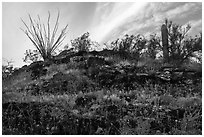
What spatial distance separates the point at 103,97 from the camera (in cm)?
1017

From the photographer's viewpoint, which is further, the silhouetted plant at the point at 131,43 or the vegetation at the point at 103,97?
the silhouetted plant at the point at 131,43

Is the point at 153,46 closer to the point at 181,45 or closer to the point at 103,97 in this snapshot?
the point at 181,45

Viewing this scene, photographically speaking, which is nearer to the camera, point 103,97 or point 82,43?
point 103,97

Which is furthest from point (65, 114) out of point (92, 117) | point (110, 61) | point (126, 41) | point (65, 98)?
point (126, 41)

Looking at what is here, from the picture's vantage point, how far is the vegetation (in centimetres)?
780

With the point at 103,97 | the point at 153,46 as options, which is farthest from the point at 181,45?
the point at 103,97

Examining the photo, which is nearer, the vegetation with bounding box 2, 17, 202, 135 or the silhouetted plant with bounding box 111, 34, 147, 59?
the vegetation with bounding box 2, 17, 202, 135

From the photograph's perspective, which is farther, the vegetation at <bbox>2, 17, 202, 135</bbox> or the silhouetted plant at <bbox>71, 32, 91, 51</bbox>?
the silhouetted plant at <bbox>71, 32, 91, 51</bbox>

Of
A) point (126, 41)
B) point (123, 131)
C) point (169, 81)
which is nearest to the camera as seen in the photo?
point (123, 131)

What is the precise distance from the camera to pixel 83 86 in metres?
11.9

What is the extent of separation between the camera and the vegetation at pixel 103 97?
7.80 metres

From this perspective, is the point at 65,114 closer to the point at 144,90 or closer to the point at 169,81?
the point at 144,90

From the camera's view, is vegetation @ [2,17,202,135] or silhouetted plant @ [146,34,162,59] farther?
silhouetted plant @ [146,34,162,59]

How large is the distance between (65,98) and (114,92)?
5.88 feet
